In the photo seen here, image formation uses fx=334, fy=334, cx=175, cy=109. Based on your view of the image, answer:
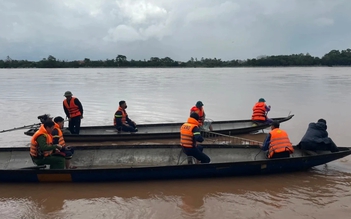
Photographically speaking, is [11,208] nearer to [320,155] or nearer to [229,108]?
[320,155]

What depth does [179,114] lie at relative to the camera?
17.5 metres

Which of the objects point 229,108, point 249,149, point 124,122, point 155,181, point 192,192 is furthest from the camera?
point 229,108

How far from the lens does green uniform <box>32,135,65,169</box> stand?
683cm

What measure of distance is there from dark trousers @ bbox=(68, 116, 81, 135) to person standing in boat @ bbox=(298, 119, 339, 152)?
23.3 feet

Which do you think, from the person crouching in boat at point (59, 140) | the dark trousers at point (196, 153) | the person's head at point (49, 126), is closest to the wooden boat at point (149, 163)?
the dark trousers at point (196, 153)

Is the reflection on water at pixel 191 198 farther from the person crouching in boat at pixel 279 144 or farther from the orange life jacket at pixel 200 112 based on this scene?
the orange life jacket at pixel 200 112

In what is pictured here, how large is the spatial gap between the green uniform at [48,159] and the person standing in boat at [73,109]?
3.88m

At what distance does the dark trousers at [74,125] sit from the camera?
37.0 feet

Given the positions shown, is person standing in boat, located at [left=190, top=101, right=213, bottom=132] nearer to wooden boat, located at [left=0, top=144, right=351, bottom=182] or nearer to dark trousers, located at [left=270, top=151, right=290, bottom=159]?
wooden boat, located at [left=0, top=144, right=351, bottom=182]

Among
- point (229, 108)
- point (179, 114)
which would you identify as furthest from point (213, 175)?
point (229, 108)

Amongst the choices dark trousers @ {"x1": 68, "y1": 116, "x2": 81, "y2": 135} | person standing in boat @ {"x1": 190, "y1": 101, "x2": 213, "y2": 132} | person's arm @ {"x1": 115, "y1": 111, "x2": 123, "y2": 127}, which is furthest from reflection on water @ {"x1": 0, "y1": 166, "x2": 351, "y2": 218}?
person's arm @ {"x1": 115, "y1": 111, "x2": 123, "y2": 127}

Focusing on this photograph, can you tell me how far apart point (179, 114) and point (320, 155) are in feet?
34.0

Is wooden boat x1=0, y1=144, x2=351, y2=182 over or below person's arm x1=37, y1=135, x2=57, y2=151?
below

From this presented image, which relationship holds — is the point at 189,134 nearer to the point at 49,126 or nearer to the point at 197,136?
the point at 197,136
